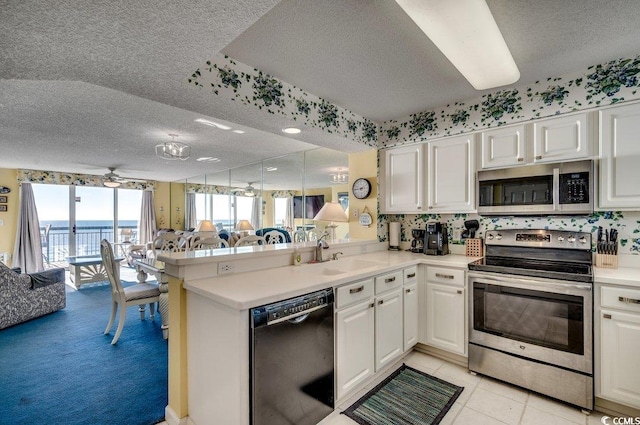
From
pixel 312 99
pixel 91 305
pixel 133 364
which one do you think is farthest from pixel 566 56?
pixel 91 305

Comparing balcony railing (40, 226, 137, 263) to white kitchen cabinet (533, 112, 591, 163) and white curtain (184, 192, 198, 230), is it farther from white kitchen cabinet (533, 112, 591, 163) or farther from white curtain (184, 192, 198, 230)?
white kitchen cabinet (533, 112, 591, 163)

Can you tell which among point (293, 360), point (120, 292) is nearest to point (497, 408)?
point (293, 360)

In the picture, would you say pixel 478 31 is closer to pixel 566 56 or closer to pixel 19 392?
pixel 566 56

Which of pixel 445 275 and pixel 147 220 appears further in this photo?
pixel 147 220

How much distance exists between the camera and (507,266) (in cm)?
228

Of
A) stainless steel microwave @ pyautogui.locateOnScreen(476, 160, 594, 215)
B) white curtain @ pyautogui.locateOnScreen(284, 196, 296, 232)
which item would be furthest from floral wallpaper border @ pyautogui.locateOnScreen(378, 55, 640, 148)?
white curtain @ pyautogui.locateOnScreen(284, 196, 296, 232)

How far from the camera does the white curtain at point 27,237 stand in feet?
20.7

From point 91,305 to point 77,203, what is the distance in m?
4.31

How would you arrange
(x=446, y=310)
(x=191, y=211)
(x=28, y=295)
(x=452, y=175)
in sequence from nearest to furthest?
1. (x=446, y=310)
2. (x=452, y=175)
3. (x=28, y=295)
4. (x=191, y=211)

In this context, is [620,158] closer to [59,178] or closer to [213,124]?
[213,124]

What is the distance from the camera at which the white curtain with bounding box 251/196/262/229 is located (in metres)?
7.20

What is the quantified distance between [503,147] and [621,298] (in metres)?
1.38

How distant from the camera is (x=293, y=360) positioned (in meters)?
1.60

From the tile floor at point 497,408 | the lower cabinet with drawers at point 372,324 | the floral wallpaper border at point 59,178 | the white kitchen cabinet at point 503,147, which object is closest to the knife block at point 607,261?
the white kitchen cabinet at point 503,147
